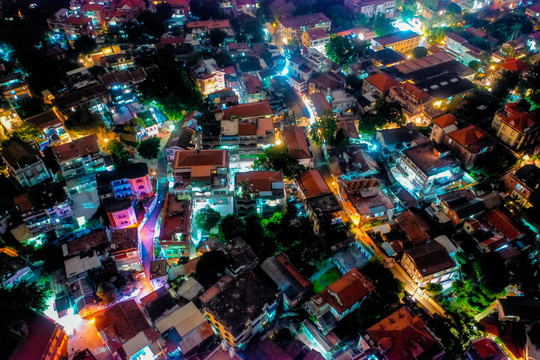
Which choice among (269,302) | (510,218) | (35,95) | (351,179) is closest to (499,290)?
(510,218)

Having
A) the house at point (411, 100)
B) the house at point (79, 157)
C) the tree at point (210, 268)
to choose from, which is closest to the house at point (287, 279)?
the tree at point (210, 268)

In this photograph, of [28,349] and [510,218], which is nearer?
[28,349]

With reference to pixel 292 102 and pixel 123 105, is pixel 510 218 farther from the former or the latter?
pixel 123 105

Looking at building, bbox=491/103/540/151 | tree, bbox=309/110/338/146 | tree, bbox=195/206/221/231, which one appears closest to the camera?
tree, bbox=195/206/221/231

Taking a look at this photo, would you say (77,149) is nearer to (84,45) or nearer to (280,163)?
(280,163)

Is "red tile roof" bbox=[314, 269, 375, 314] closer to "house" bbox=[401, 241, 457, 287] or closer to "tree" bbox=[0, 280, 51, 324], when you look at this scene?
"house" bbox=[401, 241, 457, 287]

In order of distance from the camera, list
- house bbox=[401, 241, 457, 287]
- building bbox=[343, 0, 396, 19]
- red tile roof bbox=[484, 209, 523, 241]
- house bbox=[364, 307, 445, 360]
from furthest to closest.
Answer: building bbox=[343, 0, 396, 19] → red tile roof bbox=[484, 209, 523, 241] → house bbox=[401, 241, 457, 287] → house bbox=[364, 307, 445, 360]

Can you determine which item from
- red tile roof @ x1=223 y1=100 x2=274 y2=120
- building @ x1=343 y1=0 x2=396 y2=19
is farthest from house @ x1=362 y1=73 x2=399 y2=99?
building @ x1=343 y1=0 x2=396 y2=19
